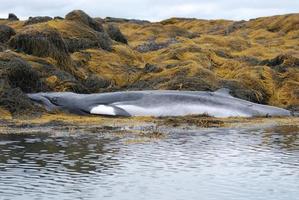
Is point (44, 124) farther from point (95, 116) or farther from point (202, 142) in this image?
point (202, 142)

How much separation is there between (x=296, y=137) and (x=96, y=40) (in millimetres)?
16774

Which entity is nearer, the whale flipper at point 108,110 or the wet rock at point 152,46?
the whale flipper at point 108,110

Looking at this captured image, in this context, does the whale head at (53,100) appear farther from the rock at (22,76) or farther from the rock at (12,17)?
the rock at (12,17)

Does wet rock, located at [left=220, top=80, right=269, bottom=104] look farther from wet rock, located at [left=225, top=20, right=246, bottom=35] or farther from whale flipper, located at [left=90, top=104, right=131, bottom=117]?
wet rock, located at [left=225, top=20, right=246, bottom=35]

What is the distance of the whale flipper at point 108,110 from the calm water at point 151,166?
12.4 ft

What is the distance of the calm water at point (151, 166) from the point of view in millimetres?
10930

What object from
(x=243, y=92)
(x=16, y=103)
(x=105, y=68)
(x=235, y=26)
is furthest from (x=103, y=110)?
(x=235, y=26)

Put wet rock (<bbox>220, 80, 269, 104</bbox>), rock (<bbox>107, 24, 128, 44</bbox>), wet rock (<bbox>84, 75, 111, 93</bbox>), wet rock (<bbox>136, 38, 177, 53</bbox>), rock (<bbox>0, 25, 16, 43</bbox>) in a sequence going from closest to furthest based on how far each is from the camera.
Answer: wet rock (<bbox>220, 80, 269, 104</bbox>) → wet rock (<bbox>84, 75, 111, 93</bbox>) → rock (<bbox>0, 25, 16, 43</bbox>) → rock (<bbox>107, 24, 128, 44</bbox>) → wet rock (<bbox>136, 38, 177, 53</bbox>)

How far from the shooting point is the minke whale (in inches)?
836

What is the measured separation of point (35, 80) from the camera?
23.8 meters

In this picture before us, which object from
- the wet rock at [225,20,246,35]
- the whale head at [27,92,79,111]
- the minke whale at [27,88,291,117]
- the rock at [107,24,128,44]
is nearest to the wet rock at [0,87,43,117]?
the whale head at [27,92,79,111]

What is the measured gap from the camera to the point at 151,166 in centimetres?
1305

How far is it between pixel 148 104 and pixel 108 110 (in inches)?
51.0

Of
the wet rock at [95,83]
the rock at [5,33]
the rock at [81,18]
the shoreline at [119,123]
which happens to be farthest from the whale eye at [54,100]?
the rock at [81,18]
